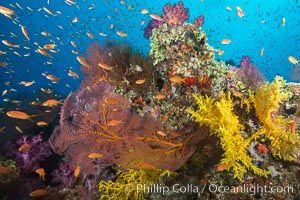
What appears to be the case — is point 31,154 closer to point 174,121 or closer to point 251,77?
point 174,121

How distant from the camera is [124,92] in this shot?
550 centimetres

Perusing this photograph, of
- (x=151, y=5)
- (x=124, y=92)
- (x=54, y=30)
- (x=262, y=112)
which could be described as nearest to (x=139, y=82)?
(x=124, y=92)

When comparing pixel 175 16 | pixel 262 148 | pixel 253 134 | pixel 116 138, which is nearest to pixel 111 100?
pixel 116 138

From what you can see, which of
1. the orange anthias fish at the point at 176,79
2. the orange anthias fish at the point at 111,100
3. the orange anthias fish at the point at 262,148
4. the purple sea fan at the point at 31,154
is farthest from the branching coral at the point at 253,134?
the purple sea fan at the point at 31,154

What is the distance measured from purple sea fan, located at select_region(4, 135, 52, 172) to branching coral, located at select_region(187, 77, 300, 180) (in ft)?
18.2

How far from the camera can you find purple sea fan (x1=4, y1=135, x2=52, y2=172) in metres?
7.23

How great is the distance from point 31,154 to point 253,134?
664 cm

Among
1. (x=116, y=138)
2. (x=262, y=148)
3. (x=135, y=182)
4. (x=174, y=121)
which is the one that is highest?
(x=174, y=121)

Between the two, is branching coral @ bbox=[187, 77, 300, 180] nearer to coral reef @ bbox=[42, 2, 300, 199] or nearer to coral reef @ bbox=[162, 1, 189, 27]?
coral reef @ bbox=[42, 2, 300, 199]

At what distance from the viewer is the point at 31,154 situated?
7.41 m

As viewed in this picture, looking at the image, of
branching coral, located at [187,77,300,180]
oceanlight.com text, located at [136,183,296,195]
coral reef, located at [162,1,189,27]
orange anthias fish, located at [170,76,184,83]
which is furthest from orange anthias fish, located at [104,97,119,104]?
coral reef, located at [162,1,189,27]

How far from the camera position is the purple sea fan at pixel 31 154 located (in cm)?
723

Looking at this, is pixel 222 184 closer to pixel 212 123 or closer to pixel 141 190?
pixel 212 123

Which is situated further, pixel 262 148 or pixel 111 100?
pixel 111 100
